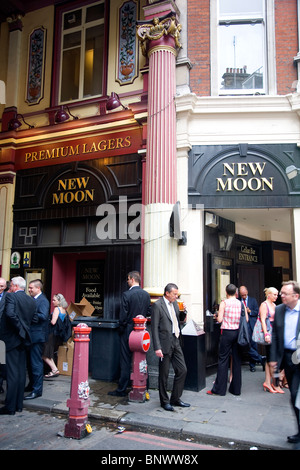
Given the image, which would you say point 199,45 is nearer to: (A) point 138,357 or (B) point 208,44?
(B) point 208,44

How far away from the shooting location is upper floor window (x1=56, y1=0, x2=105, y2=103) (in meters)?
9.99

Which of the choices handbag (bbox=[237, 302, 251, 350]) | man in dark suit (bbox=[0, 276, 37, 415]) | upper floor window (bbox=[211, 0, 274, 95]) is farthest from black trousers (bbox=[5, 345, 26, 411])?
upper floor window (bbox=[211, 0, 274, 95])

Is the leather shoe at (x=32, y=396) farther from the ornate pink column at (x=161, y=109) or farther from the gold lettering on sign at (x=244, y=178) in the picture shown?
the gold lettering on sign at (x=244, y=178)

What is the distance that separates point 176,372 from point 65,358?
2989mm

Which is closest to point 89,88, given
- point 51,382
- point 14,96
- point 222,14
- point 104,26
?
point 104,26

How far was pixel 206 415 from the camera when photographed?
543cm

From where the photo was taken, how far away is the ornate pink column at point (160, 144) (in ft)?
25.0

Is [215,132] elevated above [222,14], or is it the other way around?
[222,14]

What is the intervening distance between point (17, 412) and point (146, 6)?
27.1 feet

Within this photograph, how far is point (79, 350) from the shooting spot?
478 cm

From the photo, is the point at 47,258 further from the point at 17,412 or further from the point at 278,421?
the point at 278,421

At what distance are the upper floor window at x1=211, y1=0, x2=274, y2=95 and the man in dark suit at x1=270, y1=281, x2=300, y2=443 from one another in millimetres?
5401

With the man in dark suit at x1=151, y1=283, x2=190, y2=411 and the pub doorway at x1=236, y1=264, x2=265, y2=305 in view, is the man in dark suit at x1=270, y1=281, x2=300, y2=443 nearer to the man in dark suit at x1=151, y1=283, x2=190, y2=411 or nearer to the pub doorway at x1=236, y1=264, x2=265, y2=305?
the man in dark suit at x1=151, y1=283, x2=190, y2=411

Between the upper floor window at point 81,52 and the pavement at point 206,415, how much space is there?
7078mm
